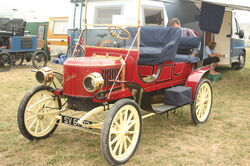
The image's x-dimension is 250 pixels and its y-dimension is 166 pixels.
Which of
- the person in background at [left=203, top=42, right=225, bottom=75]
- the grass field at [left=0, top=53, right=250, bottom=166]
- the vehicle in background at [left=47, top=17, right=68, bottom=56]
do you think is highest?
the vehicle in background at [left=47, top=17, right=68, bottom=56]

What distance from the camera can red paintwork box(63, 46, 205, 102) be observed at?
3467mm

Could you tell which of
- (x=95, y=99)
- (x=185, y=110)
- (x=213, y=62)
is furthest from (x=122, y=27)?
(x=213, y=62)

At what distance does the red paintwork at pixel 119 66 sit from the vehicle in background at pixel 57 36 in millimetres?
8055

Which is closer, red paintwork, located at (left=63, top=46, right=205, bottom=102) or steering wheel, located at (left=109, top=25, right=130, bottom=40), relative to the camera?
red paintwork, located at (left=63, top=46, right=205, bottom=102)

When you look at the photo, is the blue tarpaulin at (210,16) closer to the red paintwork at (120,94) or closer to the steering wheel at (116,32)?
the steering wheel at (116,32)

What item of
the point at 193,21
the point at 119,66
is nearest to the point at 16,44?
the point at 193,21

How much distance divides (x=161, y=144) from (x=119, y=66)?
1.10 m

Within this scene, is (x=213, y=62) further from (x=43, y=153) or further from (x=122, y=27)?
(x=43, y=153)

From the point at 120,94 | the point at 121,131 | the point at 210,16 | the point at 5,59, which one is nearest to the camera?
the point at 121,131

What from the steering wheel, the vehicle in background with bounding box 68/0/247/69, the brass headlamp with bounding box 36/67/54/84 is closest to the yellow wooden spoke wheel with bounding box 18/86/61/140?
the brass headlamp with bounding box 36/67/54/84

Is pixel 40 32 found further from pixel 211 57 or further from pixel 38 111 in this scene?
pixel 38 111

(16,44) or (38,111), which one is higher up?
(16,44)

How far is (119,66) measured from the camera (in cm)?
370

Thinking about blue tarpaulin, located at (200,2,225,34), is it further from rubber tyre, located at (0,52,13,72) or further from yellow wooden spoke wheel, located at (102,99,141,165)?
rubber tyre, located at (0,52,13,72)
